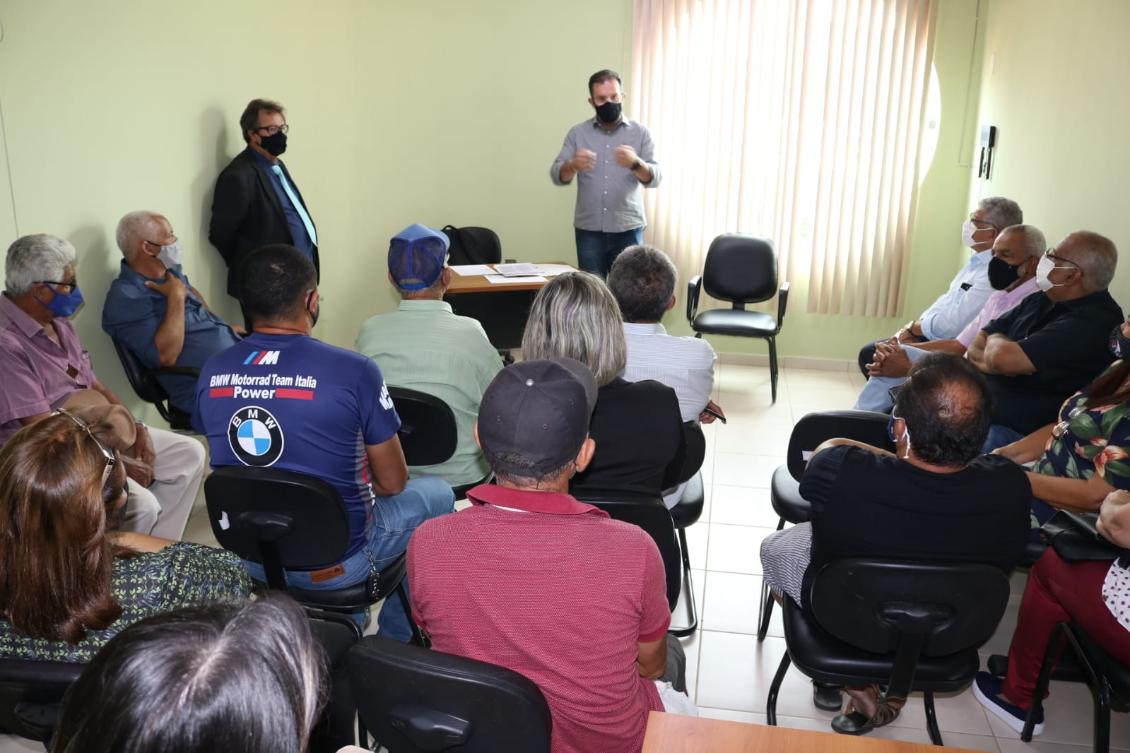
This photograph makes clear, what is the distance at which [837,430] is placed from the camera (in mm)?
2939

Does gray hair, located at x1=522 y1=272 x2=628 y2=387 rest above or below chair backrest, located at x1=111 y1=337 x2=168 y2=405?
above

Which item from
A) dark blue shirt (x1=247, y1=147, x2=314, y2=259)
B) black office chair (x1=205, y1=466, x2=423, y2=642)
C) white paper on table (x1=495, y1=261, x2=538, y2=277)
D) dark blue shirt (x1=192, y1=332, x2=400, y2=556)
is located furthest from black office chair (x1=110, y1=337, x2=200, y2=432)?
white paper on table (x1=495, y1=261, x2=538, y2=277)

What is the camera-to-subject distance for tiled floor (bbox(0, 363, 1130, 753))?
2719mm

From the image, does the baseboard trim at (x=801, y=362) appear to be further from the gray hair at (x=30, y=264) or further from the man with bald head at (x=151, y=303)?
the gray hair at (x=30, y=264)

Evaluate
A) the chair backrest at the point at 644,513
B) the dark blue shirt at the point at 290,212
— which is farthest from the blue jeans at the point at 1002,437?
the dark blue shirt at the point at 290,212

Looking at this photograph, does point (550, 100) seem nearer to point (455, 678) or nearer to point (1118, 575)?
point (1118, 575)

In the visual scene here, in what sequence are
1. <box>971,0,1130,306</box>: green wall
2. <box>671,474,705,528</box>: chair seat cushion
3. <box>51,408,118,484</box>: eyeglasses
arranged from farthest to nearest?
1. <box>971,0,1130,306</box>: green wall
2. <box>671,474,705,528</box>: chair seat cushion
3. <box>51,408,118,484</box>: eyeglasses

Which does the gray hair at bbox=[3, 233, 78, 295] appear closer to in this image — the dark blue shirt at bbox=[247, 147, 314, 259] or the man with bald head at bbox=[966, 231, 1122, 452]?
the dark blue shirt at bbox=[247, 147, 314, 259]

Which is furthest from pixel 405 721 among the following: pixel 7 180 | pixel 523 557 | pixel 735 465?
pixel 735 465

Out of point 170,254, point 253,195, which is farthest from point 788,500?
point 253,195

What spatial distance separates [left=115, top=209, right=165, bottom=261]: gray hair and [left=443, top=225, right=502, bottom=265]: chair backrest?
2.58 metres

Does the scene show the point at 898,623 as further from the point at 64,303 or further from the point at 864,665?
the point at 64,303

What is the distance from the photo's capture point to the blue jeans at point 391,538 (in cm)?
254

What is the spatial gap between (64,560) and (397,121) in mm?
5332
